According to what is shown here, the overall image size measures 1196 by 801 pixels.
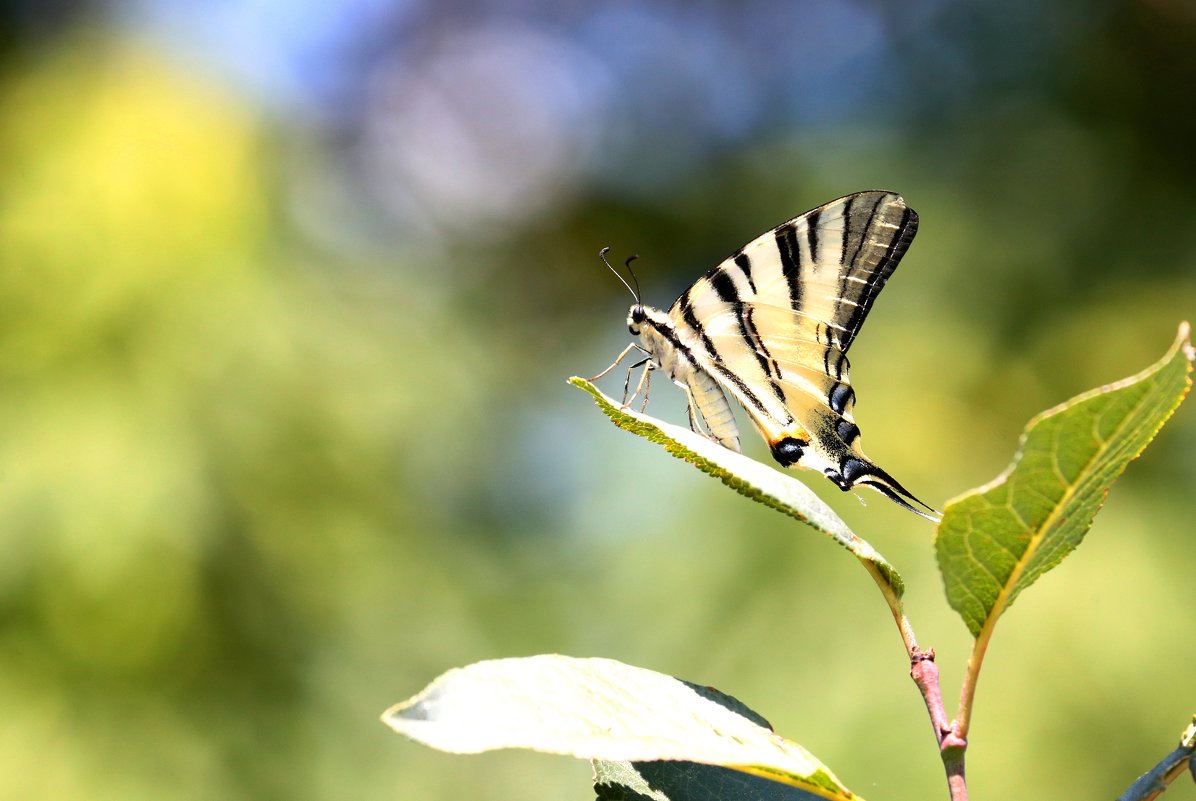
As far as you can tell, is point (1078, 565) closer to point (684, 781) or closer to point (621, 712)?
point (684, 781)

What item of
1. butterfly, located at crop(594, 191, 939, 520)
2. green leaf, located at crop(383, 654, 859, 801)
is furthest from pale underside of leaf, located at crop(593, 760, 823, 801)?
butterfly, located at crop(594, 191, 939, 520)

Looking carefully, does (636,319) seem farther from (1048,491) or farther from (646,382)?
(1048,491)

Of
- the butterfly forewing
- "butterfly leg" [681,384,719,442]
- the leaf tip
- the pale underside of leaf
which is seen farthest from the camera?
"butterfly leg" [681,384,719,442]

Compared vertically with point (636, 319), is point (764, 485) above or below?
below

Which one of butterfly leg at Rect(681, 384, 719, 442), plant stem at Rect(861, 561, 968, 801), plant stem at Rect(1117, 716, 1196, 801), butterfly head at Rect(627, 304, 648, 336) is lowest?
plant stem at Rect(1117, 716, 1196, 801)

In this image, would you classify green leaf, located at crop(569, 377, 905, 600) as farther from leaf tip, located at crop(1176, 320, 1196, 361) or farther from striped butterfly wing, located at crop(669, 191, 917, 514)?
striped butterfly wing, located at crop(669, 191, 917, 514)

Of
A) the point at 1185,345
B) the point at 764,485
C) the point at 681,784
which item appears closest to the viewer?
the point at 1185,345

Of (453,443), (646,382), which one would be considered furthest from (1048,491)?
(453,443)
